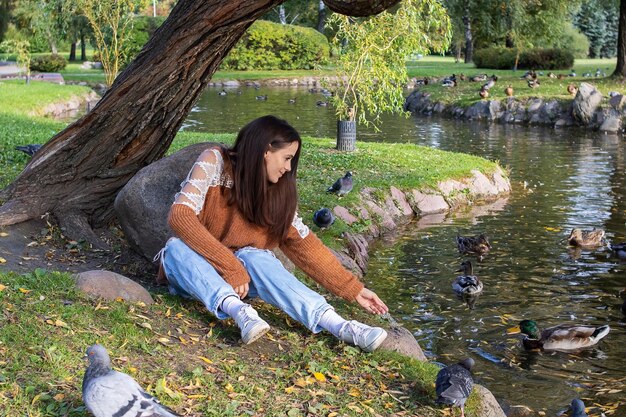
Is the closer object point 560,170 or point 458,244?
point 458,244

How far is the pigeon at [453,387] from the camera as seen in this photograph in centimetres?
546

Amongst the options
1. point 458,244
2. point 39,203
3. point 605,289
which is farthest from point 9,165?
point 605,289

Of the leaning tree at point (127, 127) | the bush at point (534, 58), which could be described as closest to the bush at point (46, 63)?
the bush at point (534, 58)

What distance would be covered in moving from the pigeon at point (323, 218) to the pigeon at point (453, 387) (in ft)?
16.7

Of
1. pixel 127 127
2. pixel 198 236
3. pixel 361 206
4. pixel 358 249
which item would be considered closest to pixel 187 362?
pixel 198 236

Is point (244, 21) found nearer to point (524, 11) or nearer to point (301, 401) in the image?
point (301, 401)

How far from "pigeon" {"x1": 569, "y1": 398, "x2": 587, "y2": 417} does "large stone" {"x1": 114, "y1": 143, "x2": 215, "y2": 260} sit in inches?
147

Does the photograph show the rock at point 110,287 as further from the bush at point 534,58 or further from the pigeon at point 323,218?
the bush at point 534,58

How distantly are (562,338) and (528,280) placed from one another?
227 centimetres

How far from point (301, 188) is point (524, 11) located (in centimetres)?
3035

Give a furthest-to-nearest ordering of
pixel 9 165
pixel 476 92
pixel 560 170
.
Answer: pixel 476 92, pixel 560 170, pixel 9 165

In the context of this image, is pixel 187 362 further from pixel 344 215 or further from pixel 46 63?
pixel 46 63

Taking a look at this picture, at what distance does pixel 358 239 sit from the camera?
37.2 ft

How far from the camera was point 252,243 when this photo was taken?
21.2 feet
